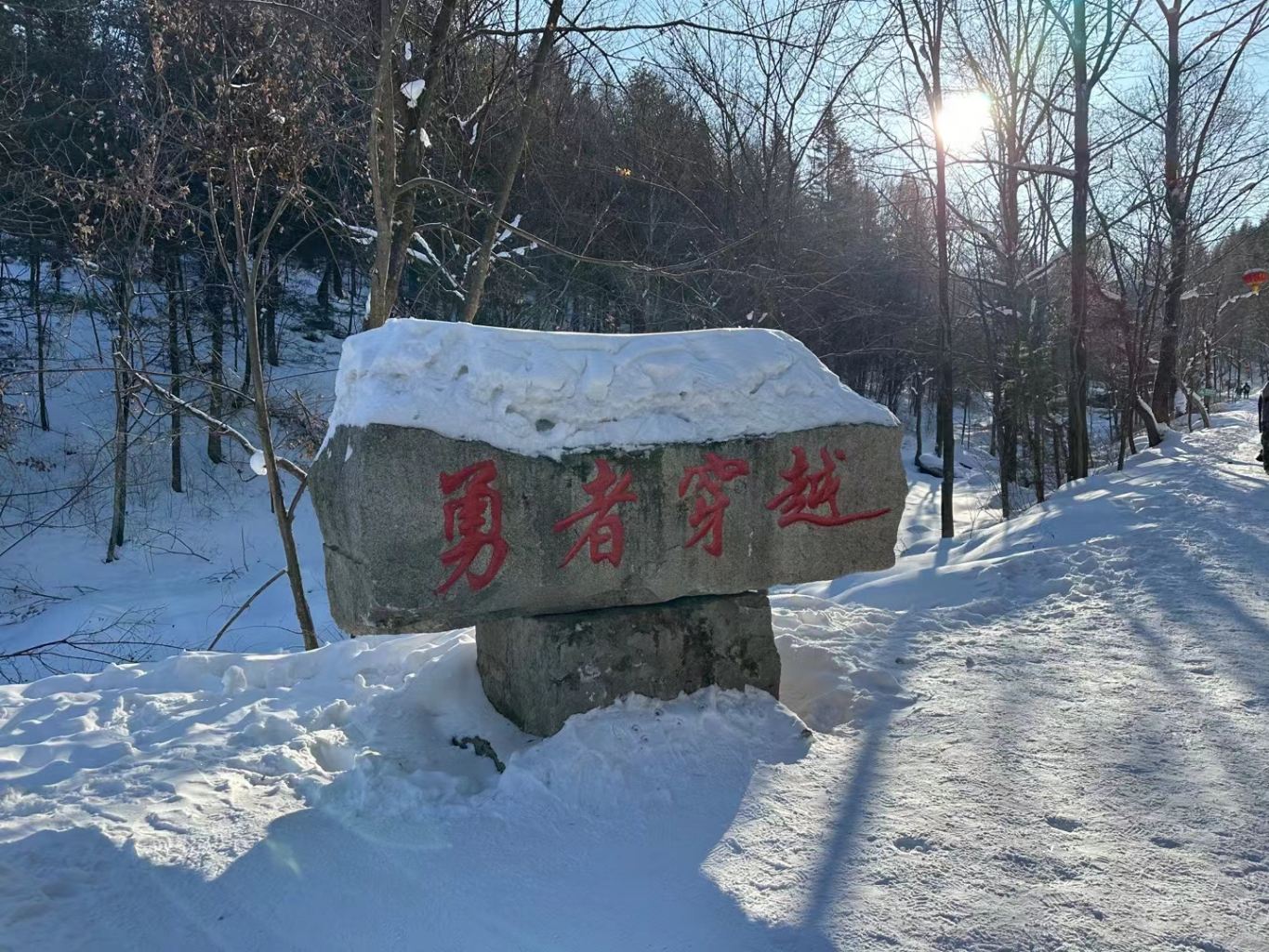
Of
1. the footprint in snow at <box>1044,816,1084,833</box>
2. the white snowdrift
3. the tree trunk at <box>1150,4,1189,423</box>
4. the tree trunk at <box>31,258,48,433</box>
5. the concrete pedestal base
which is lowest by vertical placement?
the footprint in snow at <box>1044,816,1084,833</box>

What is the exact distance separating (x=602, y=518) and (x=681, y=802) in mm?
1166

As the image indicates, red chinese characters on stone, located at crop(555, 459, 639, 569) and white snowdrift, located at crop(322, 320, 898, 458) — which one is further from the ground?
white snowdrift, located at crop(322, 320, 898, 458)

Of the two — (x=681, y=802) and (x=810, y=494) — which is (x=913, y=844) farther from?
(x=810, y=494)

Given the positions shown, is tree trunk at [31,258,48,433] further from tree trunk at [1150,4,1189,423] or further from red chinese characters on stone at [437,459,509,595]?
tree trunk at [1150,4,1189,423]

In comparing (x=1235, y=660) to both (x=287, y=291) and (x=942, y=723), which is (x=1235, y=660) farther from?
(x=287, y=291)

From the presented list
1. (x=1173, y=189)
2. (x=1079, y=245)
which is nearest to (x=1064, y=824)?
(x=1079, y=245)

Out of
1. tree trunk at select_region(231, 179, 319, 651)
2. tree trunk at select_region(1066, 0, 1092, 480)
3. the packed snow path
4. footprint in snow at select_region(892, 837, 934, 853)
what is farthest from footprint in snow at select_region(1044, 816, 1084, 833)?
tree trunk at select_region(1066, 0, 1092, 480)

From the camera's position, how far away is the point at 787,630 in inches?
201

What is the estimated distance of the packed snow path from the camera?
2447 mm

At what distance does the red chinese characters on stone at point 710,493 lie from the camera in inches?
147

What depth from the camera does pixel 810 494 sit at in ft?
13.0

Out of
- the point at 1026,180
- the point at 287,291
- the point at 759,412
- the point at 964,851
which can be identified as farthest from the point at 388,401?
the point at 287,291

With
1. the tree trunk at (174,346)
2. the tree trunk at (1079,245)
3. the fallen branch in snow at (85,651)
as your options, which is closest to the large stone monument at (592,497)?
the fallen branch in snow at (85,651)

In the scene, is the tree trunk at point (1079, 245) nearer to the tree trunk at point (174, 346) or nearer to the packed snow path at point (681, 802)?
the packed snow path at point (681, 802)
